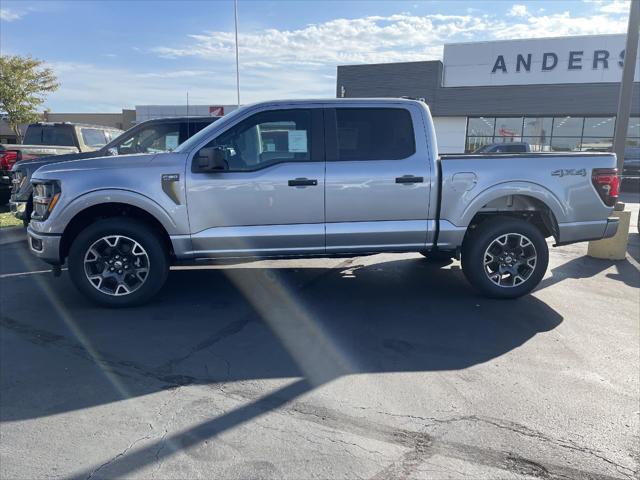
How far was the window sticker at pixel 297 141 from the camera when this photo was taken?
5012mm

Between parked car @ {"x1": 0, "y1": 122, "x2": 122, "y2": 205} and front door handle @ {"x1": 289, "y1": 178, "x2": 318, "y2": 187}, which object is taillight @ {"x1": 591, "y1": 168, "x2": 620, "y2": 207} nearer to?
front door handle @ {"x1": 289, "y1": 178, "x2": 318, "y2": 187}

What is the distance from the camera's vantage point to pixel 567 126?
28.5 m

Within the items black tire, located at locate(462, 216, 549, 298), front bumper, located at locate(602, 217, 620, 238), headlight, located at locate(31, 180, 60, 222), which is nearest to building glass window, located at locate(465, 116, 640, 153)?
front bumper, located at locate(602, 217, 620, 238)

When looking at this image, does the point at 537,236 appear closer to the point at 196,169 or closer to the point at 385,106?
the point at 385,106

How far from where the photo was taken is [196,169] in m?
4.80

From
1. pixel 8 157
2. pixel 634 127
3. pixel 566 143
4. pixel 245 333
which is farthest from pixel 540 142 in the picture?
pixel 245 333

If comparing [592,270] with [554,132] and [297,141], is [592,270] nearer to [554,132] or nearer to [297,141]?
[297,141]

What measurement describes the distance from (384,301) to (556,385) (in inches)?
82.9

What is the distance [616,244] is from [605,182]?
278 cm

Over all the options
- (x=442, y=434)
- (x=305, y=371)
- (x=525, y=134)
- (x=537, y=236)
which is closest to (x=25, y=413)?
(x=305, y=371)

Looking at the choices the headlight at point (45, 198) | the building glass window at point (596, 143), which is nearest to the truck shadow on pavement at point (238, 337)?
the headlight at point (45, 198)

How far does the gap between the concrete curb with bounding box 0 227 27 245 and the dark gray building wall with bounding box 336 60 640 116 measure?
81.0 feet

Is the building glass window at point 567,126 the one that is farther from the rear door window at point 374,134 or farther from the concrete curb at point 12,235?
the concrete curb at point 12,235

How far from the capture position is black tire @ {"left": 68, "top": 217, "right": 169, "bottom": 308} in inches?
190
